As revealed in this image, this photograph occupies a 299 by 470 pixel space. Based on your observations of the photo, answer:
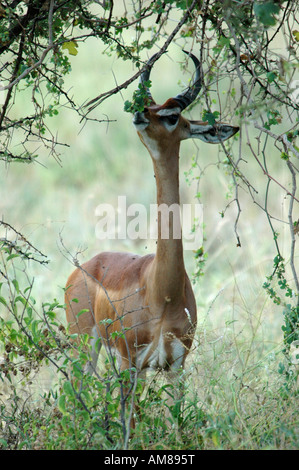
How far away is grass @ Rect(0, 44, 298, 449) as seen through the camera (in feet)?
10.5

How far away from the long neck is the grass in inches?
14.0

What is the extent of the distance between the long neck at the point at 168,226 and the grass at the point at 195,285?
35 centimetres

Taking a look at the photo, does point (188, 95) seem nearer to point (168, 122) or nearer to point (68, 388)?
point (168, 122)

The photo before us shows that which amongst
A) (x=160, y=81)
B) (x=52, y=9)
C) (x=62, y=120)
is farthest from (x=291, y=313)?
(x=160, y=81)

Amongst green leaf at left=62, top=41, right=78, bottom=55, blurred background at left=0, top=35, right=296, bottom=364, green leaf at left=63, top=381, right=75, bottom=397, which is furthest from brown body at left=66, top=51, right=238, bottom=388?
green leaf at left=63, top=381, right=75, bottom=397

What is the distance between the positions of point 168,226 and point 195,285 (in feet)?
6.74

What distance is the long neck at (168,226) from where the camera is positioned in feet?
12.8

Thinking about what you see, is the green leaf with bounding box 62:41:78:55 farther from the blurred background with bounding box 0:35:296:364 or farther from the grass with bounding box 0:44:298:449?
the blurred background with bounding box 0:35:296:364

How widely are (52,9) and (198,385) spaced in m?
2.14

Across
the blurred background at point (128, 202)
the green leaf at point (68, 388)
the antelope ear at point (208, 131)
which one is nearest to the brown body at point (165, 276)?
the antelope ear at point (208, 131)

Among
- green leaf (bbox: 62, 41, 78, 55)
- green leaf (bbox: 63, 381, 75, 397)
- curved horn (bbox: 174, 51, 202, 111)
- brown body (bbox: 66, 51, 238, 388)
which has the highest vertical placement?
green leaf (bbox: 62, 41, 78, 55)

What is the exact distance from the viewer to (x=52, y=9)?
3.21 m

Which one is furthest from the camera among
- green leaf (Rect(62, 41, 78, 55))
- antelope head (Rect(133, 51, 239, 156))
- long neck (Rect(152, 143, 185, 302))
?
long neck (Rect(152, 143, 185, 302))

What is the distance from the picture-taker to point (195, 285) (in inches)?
232
